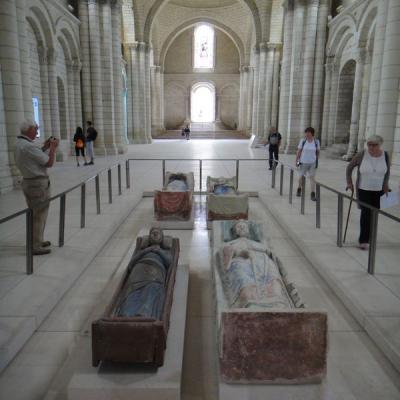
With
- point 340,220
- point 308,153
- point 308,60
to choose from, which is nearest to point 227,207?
point 340,220

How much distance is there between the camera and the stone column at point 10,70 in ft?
31.9

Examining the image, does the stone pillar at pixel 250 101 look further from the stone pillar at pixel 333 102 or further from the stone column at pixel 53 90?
the stone column at pixel 53 90

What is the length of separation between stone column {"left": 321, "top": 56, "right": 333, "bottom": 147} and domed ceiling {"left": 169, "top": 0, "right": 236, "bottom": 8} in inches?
908

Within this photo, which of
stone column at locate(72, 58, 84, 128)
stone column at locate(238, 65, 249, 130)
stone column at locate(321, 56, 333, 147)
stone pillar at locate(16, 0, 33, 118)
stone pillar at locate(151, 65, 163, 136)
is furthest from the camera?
stone column at locate(238, 65, 249, 130)

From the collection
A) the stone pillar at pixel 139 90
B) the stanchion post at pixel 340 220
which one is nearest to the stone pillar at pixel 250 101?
the stone pillar at pixel 139 90

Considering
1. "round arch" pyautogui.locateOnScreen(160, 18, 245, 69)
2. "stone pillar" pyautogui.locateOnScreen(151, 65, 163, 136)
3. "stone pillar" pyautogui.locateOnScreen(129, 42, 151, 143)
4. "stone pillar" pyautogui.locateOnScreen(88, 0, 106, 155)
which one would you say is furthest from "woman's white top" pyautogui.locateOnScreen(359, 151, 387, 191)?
"round arch" pyautogui.locateOnScreen(160, 18, 245, 69)

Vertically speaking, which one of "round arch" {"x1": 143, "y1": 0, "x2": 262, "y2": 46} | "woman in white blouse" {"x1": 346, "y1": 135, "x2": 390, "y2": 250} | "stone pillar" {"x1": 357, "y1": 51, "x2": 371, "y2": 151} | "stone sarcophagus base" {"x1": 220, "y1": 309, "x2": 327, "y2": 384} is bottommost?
"stone sarcophagus base" {"x1": 220, "y1": 309, "x2": 327, "y2": 384}

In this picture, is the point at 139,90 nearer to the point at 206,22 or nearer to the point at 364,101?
the point at 206,22

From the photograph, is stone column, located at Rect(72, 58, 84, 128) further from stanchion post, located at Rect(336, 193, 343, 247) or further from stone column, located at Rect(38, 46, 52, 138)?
stanchion post, located at Rect(336, 193, 343, 247)

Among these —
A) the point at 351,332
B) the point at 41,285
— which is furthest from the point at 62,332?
the point at 351,332

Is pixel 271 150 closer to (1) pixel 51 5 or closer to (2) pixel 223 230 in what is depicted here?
(2) pixel 223 230

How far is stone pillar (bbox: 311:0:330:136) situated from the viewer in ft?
60.9

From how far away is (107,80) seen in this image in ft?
60.4

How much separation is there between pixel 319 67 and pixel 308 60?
61cm
